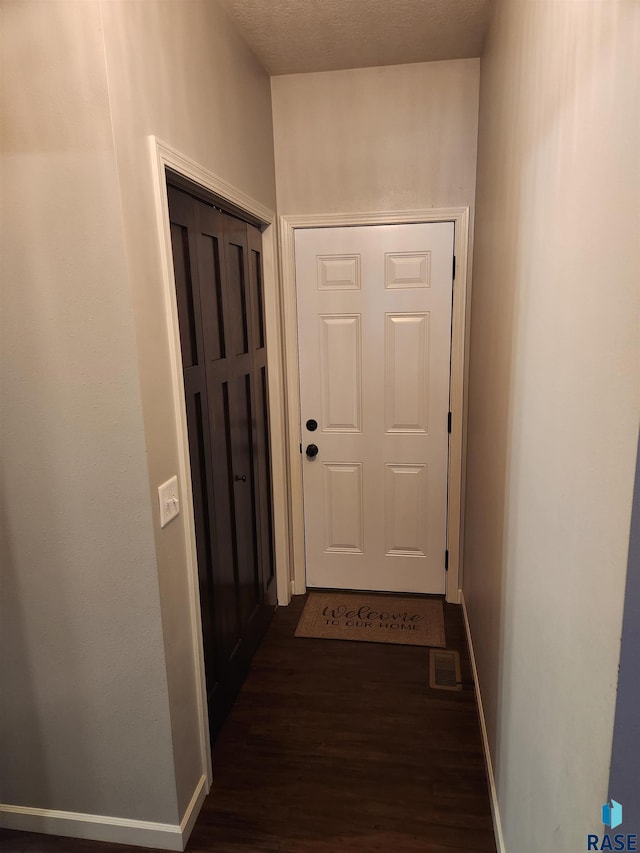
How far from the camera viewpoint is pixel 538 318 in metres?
1.23

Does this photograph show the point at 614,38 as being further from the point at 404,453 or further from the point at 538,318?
the point at 404,453

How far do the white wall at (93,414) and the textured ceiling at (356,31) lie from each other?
1.34ft

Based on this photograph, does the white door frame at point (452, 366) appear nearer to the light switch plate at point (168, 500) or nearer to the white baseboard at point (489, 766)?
the white baseboard at point (489, 766)

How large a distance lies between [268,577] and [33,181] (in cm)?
211

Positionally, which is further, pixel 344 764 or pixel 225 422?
pixel 225 422

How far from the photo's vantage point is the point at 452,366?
282 cm

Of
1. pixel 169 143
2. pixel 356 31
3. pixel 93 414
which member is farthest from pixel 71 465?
pixel 356 31

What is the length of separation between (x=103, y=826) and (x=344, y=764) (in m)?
0.82

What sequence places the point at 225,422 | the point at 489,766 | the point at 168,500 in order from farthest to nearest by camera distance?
1. the point at 225,422
2. the point at 489,766
3. the point at 168,500

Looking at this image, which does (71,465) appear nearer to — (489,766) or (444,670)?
(489,766)

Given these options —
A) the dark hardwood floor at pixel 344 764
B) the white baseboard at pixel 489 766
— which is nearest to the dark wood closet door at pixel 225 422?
the dark hardwood floor at pixel 344 764

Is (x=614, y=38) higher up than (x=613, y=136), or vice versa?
(x=614, y=38)

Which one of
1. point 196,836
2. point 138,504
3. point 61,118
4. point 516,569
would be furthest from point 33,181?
point 196,836

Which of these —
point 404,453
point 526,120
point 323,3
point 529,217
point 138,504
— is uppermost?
point 323,3
